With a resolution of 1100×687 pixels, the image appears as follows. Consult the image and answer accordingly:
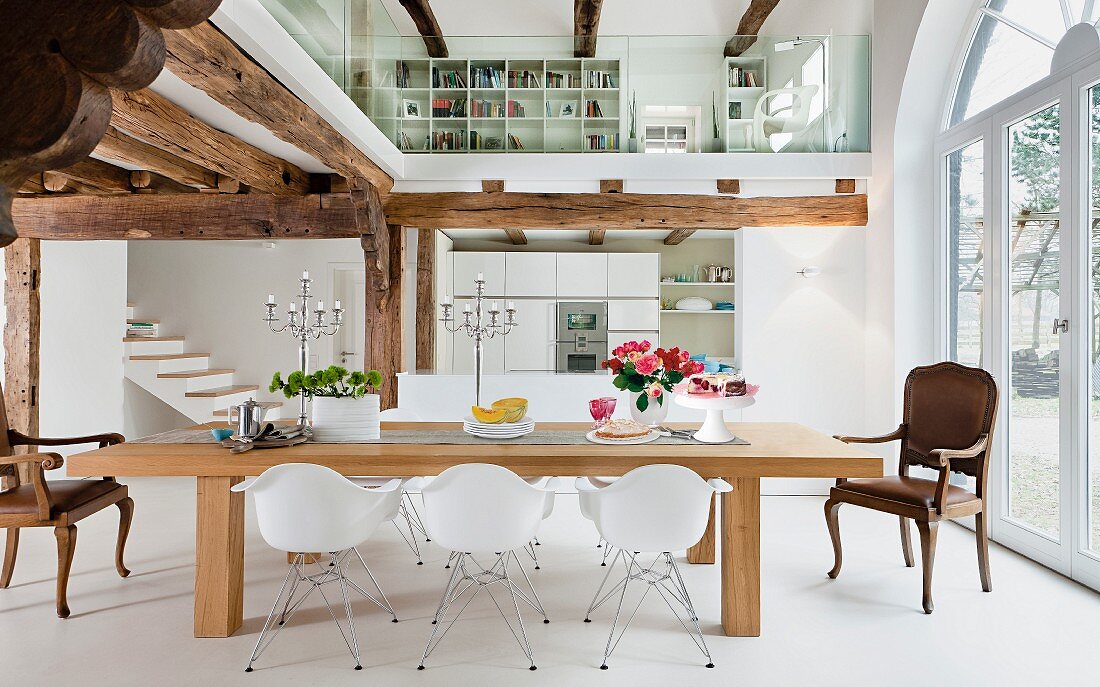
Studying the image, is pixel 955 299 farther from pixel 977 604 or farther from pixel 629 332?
pixel 629 332

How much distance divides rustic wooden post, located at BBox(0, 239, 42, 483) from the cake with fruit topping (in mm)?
4754

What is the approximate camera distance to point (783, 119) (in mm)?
5391

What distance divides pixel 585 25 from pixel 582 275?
2727mm

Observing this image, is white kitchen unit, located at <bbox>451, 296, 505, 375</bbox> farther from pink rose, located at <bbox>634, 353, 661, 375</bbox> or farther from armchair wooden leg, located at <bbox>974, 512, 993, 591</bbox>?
armchair wooden leg, located at <bbox>974, 512, 993, 591</bbox>

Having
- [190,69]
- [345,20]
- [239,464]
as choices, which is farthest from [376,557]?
[345,20]

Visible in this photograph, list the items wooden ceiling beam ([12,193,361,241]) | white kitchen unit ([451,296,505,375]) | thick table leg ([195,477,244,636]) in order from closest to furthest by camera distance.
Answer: thick table leg ([195,477,244,636])
wooden ceiling beam ([12,193,361,241])
white kitchen unit ([451,296,505,375])

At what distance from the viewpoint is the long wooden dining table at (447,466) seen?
2633 millimetres

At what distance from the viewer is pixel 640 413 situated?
10.4ft

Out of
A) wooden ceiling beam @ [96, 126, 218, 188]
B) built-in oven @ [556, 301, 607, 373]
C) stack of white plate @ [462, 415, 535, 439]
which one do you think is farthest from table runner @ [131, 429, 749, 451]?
built-in oven @ [556, 301, 607, 373]

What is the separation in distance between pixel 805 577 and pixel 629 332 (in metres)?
4.39

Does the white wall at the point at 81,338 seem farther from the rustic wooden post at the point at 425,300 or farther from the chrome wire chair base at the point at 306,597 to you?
the chrome wire chair base at the point at 306,597

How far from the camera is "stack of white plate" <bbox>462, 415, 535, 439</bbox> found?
3057 millimetres

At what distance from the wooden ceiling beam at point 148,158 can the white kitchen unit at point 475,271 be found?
2.89m

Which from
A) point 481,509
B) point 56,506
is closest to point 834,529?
point 481,509
